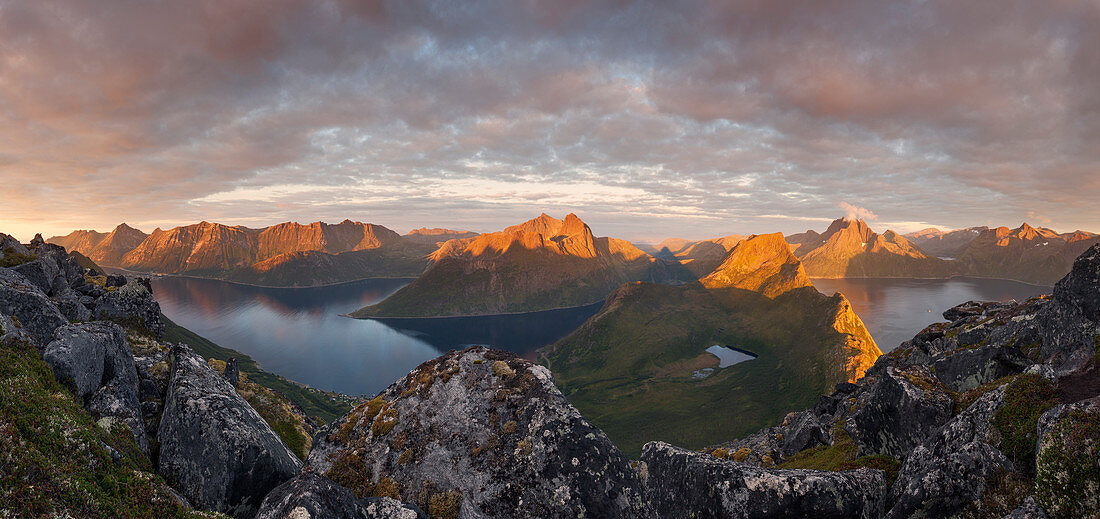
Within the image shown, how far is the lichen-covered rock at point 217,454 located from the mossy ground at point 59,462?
1148mm

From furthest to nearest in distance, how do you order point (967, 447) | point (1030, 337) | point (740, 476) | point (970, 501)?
point (1030, 337) < point (740, 476) < point (967, 447) < point (970, 501)

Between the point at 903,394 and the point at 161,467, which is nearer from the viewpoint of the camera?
the point at 161,467

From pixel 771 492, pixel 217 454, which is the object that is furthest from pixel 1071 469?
pixel 217 454

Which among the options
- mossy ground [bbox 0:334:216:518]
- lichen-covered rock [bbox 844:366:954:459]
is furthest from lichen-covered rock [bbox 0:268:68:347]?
lichen-covered rock [bbox 844:366:954:459]

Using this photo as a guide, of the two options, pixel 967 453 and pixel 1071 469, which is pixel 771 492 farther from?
pixel 1071 469

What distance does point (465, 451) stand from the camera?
15172 mm

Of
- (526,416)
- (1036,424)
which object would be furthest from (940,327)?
(526,416)

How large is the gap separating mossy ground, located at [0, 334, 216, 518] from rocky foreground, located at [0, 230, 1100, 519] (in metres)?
0.05

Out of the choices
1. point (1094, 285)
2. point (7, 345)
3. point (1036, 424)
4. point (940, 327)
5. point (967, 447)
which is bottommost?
point (940, 327)

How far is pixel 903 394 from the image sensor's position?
18.1 meters

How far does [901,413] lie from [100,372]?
110ft

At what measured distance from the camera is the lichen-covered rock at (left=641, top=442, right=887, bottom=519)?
1389 cm

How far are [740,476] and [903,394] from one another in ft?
31.7

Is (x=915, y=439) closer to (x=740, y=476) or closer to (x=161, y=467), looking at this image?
(x=740, y=476)
